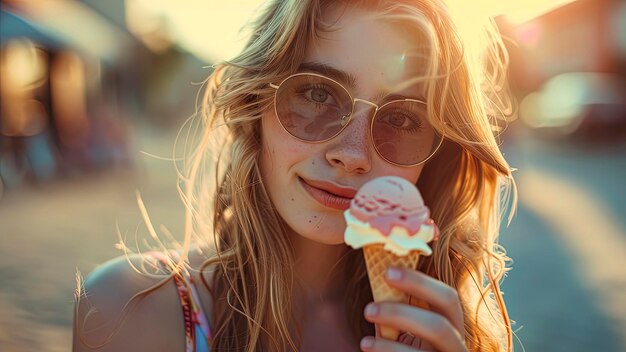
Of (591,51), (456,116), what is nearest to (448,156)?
(456,116)

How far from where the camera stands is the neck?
2414 mm

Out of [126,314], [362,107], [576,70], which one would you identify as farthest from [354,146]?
[576,70]

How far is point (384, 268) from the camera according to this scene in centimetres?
175

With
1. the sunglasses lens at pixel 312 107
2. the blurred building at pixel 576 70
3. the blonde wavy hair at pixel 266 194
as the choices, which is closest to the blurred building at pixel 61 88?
the blonde wavy hair at pixel 266 194

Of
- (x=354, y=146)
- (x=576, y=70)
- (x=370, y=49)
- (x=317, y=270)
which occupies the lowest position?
(x=317, y=270)

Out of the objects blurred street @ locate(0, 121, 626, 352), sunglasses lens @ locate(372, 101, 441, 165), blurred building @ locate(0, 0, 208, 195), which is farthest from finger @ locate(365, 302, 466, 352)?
blurred building @ locate(0, 0, 208, 195)

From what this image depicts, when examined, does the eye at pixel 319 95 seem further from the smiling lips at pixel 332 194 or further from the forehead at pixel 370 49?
the smiling lips at pixel 332 194

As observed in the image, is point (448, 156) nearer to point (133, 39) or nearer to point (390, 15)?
point (390, 15)

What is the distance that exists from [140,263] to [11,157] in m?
11.3

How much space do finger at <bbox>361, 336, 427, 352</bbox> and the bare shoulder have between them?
72 cm

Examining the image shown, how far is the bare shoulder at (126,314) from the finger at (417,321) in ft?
2.56

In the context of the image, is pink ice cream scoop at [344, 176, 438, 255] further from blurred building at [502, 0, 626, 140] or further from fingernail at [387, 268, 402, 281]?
blurred building at [502, 0, 626, 140]

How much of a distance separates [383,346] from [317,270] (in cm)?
81

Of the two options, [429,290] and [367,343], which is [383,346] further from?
[429,290]
